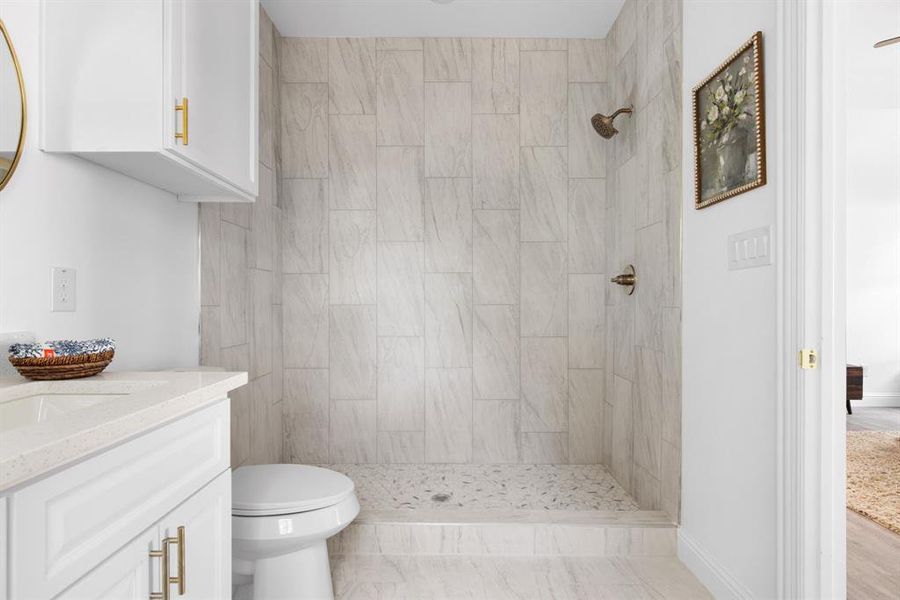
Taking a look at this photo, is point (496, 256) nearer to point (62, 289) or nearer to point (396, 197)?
point (396, 197)

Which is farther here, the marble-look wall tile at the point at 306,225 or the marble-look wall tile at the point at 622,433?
the marble-look wall tile at the point at 306,225

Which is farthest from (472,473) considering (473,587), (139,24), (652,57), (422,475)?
(139,24)

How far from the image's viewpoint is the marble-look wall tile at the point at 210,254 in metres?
2.08

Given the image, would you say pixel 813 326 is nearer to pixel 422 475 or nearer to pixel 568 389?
pixel 568 389

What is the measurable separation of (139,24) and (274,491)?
1.36 metres

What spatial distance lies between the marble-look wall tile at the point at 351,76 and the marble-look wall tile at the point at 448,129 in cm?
34

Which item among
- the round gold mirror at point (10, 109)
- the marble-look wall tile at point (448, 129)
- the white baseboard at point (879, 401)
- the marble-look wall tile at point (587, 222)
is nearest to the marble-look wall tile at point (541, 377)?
the marble-look wall tile at point (587, 222)

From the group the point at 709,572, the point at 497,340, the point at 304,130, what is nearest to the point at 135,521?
the point at 709,572

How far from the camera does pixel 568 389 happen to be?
3096 millimetres

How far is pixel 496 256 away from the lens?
3.09m

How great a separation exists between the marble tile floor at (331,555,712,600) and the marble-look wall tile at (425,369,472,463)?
0.90m

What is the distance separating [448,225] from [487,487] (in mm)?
1446

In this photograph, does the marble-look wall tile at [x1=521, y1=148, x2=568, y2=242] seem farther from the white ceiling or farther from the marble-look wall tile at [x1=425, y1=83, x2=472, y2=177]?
the white ceiling

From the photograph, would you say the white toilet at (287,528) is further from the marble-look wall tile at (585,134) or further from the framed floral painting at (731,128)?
the marble-look wall tile at (585,134)
